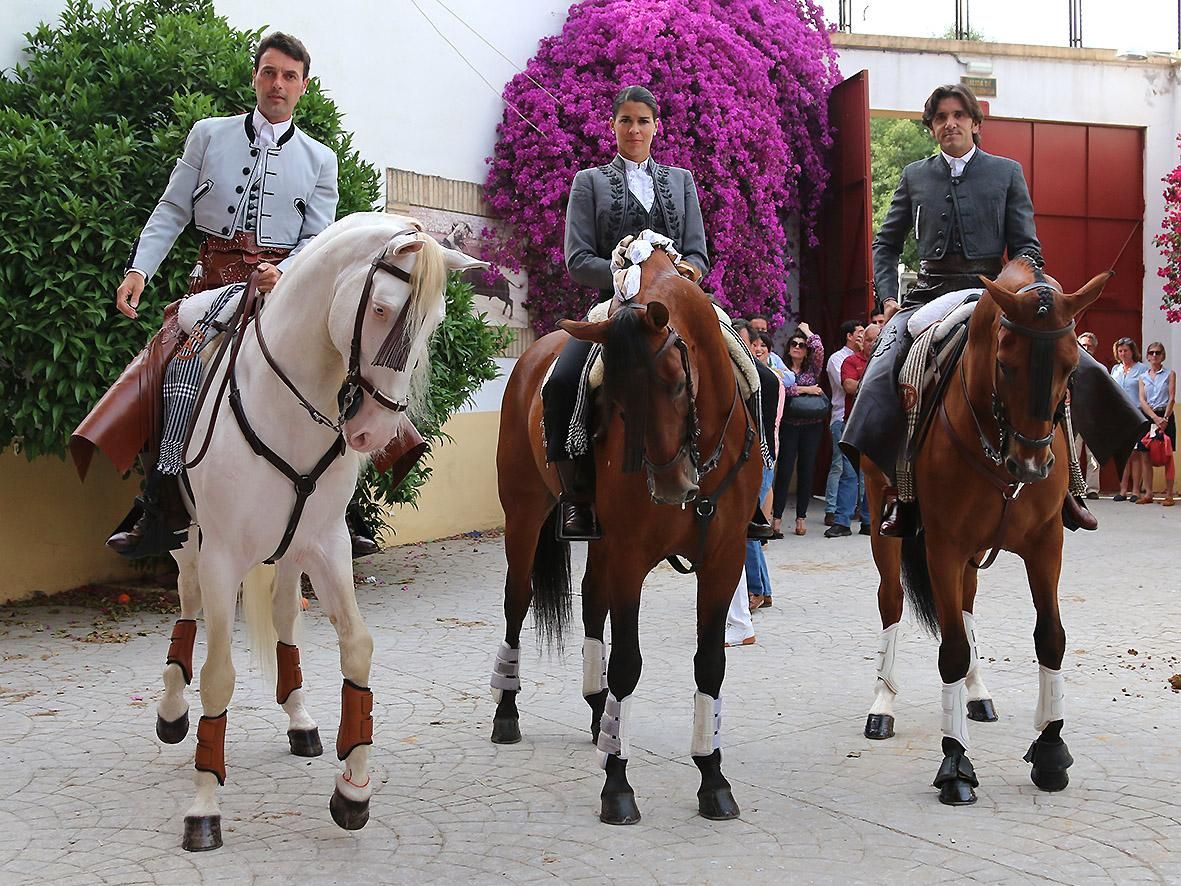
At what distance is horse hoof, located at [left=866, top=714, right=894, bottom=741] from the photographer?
5562mm

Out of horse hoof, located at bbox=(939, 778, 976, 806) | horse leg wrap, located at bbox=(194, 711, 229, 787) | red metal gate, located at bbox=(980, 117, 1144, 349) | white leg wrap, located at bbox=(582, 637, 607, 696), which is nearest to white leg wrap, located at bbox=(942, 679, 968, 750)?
horse hoof, located at bbox=(939, 778, 976, 806)

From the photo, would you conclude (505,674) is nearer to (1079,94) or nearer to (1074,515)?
(1074,515)

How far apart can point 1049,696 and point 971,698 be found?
1.04 m

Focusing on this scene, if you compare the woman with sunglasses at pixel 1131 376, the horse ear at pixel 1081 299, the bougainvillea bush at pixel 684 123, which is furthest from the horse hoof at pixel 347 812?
the woman with sunglasses at pixel 1131 376

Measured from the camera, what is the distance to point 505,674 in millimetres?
5664

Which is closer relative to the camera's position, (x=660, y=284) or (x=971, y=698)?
(x=660, y=284)

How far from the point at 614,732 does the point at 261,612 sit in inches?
62.6

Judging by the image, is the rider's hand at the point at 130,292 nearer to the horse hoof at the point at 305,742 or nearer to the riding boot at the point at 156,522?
the riding boot at the point at 156,522

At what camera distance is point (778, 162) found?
14.1m

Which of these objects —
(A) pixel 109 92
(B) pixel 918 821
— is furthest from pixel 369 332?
(A) pixel 109 92

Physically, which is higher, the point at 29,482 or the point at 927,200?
the point at 927,200

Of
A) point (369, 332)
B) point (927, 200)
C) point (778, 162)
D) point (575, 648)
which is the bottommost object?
point (575, 648)

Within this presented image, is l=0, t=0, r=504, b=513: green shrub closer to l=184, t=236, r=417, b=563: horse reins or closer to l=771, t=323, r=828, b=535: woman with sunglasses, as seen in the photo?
l=184, t=236, r=417, b=563: horse reins

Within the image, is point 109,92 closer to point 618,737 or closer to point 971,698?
point 618,737
